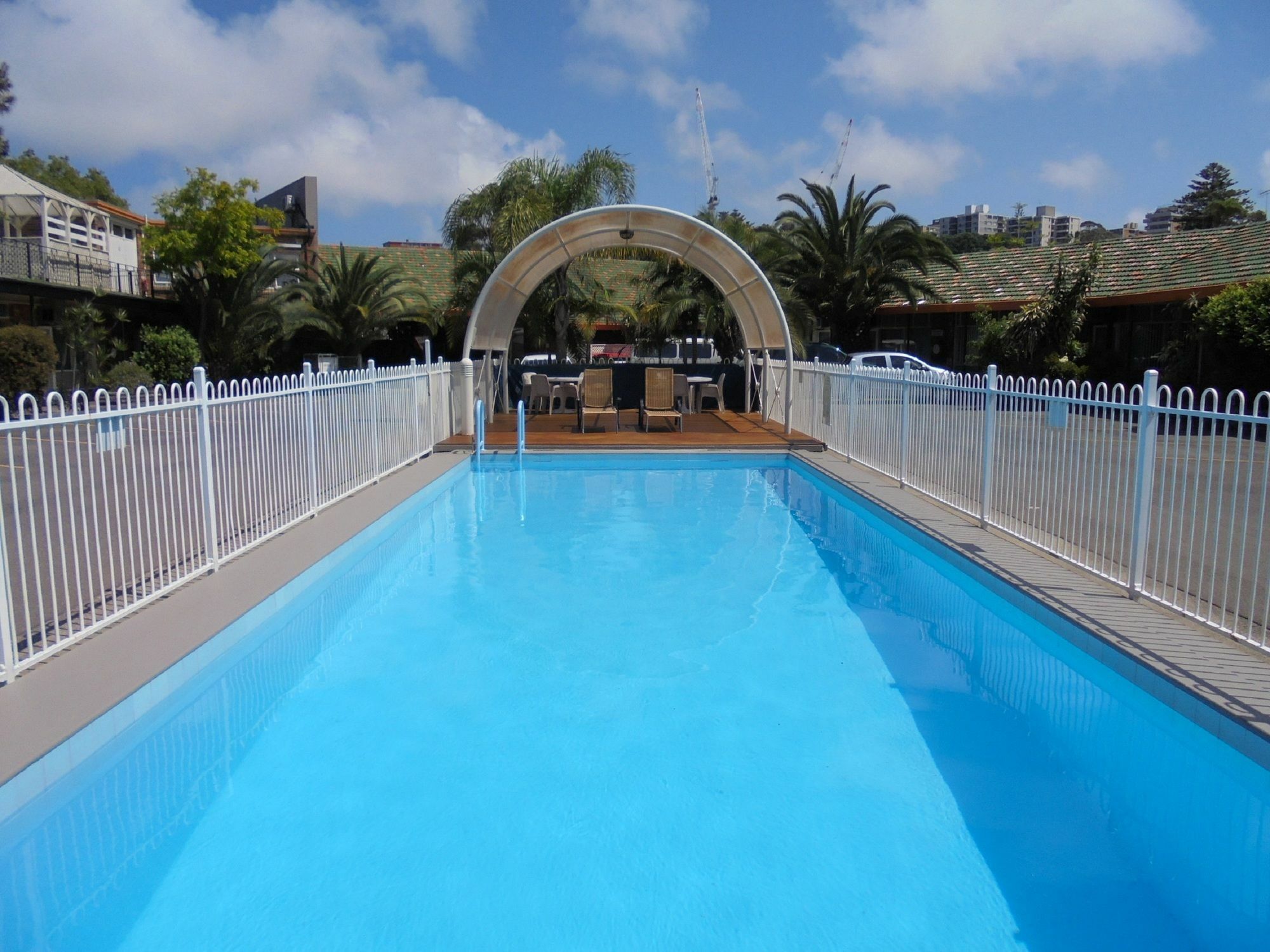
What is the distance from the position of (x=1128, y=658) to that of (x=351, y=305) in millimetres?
24838

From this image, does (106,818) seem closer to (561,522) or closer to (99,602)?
(99,602)

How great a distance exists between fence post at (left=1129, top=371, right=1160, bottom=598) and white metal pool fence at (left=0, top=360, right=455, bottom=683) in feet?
20.4

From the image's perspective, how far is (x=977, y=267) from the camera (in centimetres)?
3206

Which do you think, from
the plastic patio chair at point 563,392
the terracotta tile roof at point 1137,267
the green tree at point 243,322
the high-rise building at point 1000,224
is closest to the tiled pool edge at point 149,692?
the plastic patio chair at point 563,392

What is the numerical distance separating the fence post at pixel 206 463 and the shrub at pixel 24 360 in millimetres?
15648

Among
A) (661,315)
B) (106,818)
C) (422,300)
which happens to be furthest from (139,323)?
(106,818)

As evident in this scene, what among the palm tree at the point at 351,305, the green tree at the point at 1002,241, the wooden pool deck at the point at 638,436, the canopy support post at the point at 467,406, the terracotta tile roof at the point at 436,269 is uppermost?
the green tree at the point at 1002,241

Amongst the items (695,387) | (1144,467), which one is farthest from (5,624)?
(695,387)

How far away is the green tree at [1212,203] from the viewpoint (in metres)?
55.1

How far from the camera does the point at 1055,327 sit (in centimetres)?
2389

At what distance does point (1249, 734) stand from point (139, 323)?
97.2ft

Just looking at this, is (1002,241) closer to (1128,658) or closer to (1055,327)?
(1055,327)

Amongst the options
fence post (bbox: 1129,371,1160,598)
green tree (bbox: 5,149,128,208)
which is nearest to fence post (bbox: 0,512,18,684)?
fence post (bbox: 1129,371,1160,598)

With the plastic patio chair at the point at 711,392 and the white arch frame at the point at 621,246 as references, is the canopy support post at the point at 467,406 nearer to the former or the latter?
the white arch frame at the point at 621,246
